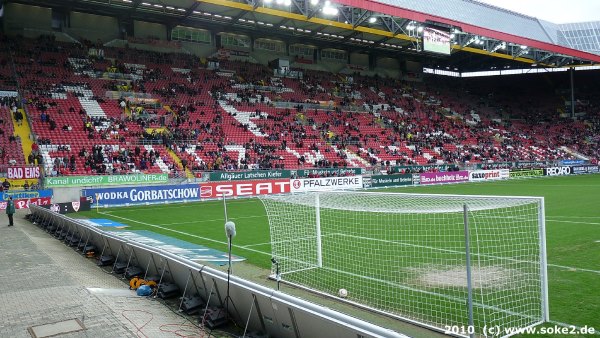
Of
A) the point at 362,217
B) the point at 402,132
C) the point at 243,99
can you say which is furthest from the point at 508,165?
the point at 362,217

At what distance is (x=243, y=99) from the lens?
45.7m

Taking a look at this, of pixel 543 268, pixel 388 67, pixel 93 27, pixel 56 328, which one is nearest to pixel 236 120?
pixel 93 27

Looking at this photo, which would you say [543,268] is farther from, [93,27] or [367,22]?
[93,27]

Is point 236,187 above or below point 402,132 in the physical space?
below

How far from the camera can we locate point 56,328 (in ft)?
23.4

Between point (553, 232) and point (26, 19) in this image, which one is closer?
point (553, 232)

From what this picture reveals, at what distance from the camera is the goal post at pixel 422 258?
780 cm

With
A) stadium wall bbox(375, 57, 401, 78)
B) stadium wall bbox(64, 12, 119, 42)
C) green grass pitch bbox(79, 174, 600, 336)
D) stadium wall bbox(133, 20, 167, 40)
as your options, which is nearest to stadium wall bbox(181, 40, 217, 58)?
stadium wall bbox(133, 20, 167, 40)

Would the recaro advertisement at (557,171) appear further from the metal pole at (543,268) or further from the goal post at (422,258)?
the metal pole at (543,268)

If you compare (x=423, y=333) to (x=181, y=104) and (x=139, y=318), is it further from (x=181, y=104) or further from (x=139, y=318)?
(x=181, y=104)

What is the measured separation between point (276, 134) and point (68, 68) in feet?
59.3

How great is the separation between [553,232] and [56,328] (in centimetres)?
1461

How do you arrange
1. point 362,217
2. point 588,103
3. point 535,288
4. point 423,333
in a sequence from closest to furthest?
point 423,333 → point 535,288 → point 362,217 → point 588,103

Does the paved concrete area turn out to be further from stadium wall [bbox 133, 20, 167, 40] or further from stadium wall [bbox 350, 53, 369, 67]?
stadium wall [bbox 350, 53, 369, 67]
